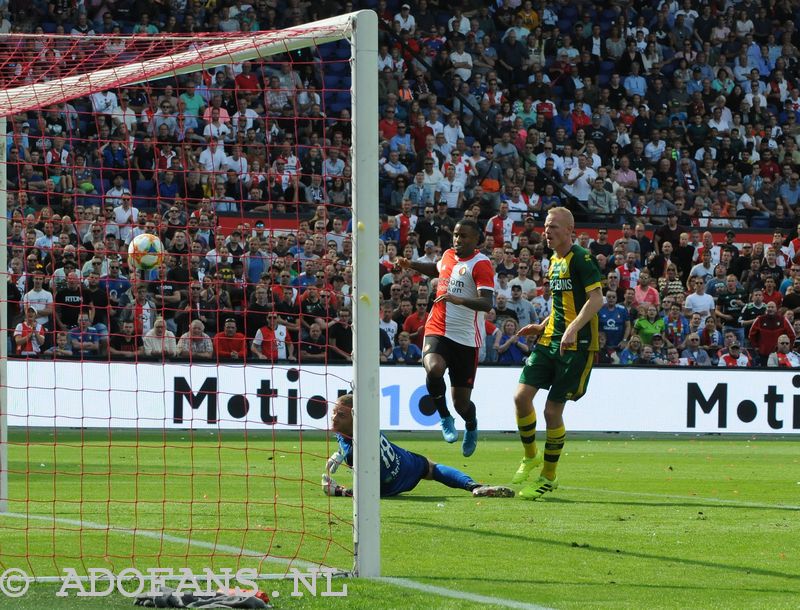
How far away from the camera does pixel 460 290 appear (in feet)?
42.2

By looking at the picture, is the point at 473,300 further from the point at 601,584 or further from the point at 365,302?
the point at 601,584

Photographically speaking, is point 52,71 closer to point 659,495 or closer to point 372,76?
point 372,76

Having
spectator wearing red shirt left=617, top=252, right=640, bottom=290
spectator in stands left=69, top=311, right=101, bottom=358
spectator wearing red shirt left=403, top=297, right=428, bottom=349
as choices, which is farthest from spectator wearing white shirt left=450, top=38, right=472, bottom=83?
spectator in stands left=69, top=311, right=101, bottom=358

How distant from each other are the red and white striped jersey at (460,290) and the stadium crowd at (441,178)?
3641 mm

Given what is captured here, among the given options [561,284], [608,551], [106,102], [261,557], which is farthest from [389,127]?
[261,557]

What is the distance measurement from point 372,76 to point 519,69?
2332 centimetres

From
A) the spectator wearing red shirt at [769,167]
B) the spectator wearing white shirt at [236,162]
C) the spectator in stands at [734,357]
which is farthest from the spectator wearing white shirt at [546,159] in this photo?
the spectator wearing white shirt at [236,162]

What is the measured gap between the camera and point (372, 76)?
743cm

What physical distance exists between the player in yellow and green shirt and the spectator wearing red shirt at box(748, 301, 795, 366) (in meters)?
12.9

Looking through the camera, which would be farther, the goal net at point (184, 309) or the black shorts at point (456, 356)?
the black shorts at point (456, 356)

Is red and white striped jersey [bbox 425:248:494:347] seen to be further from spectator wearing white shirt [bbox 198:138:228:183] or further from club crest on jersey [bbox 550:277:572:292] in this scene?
spectator wearing white shirt [bbox 198:138:228:183]

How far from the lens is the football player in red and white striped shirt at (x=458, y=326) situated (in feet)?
42.0

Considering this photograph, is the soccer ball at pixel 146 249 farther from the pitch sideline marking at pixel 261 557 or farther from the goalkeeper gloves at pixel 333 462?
the pitch sideline marking at pixel 261 557

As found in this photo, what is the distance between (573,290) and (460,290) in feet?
6.16
